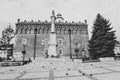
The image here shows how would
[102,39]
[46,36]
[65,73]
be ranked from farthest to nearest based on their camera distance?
[46,36] → [102,39] → [65,73]

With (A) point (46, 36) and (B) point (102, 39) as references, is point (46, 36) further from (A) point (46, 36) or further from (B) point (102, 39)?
(B) point (102, 39)

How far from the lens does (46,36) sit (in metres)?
42.4

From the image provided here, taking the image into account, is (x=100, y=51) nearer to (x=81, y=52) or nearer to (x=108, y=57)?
(x=108, y=57)

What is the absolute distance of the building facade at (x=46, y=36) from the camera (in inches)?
1620

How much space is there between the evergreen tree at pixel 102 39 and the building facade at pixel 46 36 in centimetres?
1352

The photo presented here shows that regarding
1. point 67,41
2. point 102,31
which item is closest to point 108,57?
point 102,31

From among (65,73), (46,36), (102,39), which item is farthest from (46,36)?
(65,73)

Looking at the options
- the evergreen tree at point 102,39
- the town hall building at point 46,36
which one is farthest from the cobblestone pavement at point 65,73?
the town hall building at point 46,36

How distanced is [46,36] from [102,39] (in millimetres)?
22110

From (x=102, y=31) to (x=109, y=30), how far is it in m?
2.17

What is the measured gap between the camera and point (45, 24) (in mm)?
43094

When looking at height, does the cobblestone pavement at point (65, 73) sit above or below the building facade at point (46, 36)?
below

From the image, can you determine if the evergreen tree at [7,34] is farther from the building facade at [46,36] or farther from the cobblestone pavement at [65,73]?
the cobblestone pavement at [65,73]

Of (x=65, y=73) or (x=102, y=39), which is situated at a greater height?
(x=102, y=39)
